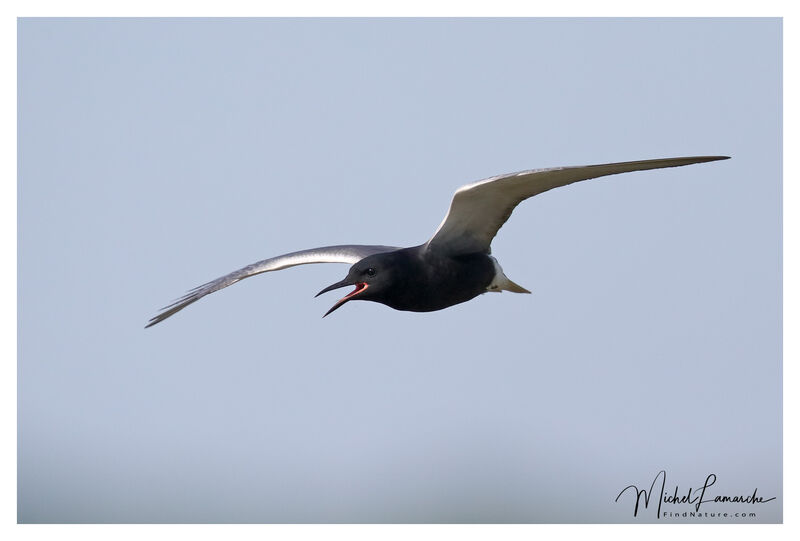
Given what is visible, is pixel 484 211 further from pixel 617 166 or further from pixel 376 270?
pixel 617 166

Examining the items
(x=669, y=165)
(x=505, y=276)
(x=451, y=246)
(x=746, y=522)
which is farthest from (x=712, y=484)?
(x=669, y=165)

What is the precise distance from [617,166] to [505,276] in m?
1.77

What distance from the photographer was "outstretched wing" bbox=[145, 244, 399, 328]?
24.0 ft

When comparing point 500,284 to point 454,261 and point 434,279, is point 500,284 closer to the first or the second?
point 454,261

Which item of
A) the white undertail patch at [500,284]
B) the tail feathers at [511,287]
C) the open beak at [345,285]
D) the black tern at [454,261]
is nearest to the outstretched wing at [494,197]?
the black tern at [454,261]

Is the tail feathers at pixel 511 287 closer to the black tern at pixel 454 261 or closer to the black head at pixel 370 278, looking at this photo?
the black tern at pixel 454 261

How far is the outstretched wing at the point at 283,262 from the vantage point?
24.0 ft

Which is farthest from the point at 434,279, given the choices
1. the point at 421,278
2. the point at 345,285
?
the point at 345,285

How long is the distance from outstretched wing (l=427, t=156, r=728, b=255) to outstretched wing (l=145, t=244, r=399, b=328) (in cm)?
78

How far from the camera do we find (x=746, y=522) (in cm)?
866

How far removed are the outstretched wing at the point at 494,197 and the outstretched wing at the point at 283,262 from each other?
776mm

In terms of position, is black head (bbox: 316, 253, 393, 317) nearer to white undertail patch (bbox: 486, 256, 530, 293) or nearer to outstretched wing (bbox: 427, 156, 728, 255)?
outstretched wing (bbox: 427, 156, 728, 255)

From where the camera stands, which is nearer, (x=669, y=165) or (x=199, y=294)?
(x=669, y=165)

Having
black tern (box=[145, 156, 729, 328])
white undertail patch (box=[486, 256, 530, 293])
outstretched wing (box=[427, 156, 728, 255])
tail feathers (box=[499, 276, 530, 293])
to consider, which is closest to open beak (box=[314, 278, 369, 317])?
black tern (box=[145, 156, 729, 328])
